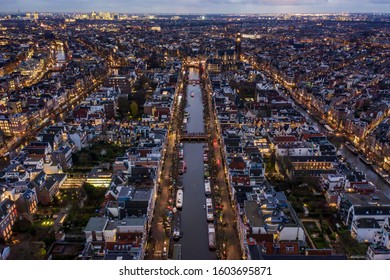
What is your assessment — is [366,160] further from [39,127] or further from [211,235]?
[39,127]

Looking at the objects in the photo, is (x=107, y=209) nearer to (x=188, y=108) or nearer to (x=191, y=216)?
(x=191, y=216)

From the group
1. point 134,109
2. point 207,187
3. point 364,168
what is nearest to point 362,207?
point 207,187

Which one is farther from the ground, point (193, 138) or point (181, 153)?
point (181, 153)

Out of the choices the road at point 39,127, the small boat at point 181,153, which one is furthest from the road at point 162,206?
the road at point 39,127

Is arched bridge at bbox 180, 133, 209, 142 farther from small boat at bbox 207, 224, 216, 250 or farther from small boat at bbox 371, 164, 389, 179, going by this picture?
small boat at bbox 207, 224, 216, 250

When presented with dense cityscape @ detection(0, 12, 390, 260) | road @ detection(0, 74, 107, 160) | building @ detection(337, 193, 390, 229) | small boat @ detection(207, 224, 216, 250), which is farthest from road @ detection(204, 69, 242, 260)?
road @ detection(0, 74, 107, 160)

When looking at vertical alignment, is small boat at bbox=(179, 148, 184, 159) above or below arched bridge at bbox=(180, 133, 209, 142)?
above
